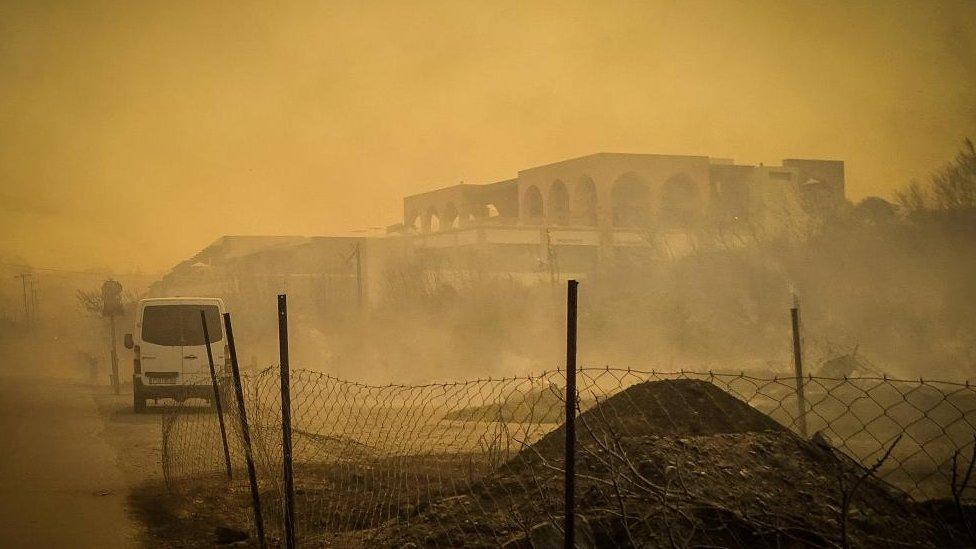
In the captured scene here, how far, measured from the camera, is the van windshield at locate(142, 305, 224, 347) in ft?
66.1

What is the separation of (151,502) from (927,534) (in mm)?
7497

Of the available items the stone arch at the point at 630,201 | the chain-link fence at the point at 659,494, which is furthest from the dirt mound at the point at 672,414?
the stone arch at the point at 630,201

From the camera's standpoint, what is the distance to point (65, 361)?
6266 centimetres

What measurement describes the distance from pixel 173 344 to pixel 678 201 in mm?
36908

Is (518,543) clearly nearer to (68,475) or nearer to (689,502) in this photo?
(689,502)

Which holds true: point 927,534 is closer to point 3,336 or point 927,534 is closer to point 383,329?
point 383,329

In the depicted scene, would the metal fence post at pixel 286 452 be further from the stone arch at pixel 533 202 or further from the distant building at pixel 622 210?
the stone arch at pixel 533 202

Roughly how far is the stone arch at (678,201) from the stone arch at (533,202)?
7.26m

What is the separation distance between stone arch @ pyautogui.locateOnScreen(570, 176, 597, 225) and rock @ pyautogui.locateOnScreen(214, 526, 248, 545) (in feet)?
147

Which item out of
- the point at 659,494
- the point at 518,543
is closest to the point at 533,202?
the point at 518,543

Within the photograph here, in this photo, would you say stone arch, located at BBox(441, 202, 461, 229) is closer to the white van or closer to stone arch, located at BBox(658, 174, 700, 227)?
stone arch, located at BBox(658, 174, 700, 227)

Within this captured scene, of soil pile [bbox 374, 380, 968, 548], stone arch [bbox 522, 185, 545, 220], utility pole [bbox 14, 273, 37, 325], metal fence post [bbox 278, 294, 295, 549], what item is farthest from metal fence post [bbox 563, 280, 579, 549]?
utility pole [bbox 14, 273, 37, 325]

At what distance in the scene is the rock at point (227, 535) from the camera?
8.03 metres

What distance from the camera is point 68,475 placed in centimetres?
1207
